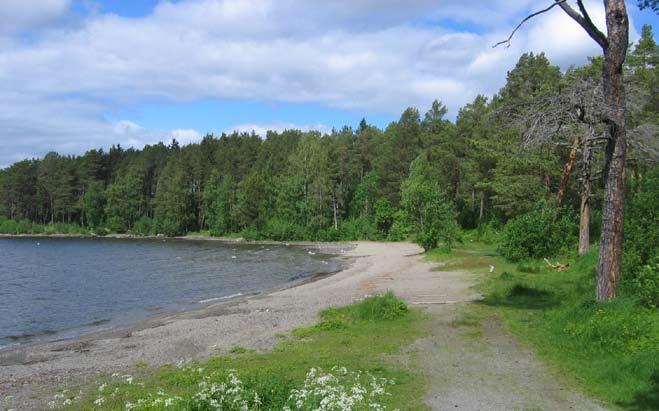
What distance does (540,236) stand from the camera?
29297 mm

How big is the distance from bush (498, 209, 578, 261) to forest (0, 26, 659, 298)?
67 mm

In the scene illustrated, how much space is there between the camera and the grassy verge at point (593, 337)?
26.9ft

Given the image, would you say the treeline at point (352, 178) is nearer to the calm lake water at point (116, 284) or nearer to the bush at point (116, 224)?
the bush at point (116, 224)

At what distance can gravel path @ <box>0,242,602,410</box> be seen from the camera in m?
8.45

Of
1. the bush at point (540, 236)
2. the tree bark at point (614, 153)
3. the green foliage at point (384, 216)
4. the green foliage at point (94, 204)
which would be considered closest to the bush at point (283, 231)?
the green foliage at point (384, 216)

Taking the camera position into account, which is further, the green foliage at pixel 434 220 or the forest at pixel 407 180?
the green foliage at pixel 434 220

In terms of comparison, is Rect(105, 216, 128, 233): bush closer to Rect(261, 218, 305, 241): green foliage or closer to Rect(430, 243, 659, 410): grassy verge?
Rect(261, 218, 305, 241): green foliage

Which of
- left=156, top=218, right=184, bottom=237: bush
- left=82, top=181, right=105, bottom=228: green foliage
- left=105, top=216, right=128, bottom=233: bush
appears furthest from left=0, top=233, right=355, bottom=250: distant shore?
left=82, top=181, right=105, bottom=228: green foliage

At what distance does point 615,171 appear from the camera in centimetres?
1185

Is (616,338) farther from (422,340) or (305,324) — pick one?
(305,324)

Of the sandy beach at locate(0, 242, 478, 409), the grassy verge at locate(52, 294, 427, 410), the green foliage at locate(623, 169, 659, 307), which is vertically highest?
the green foliage at locate(623, 169, 659, 307)

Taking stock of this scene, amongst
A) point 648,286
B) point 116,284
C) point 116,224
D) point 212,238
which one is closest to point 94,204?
point 116,224

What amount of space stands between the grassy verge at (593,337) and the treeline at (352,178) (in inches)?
169

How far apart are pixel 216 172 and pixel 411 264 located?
6997cm
